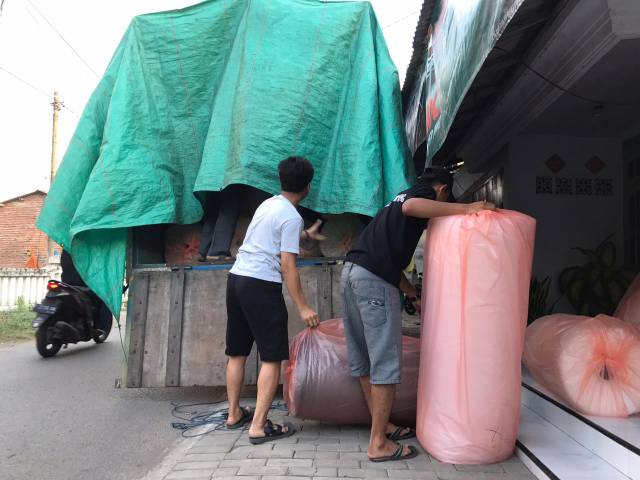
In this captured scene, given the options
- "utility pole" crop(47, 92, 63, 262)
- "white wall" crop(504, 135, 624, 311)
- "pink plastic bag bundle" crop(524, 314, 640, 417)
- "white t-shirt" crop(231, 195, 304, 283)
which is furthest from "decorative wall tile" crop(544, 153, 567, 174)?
"utility pole" crop(47, 92, 63, 262)

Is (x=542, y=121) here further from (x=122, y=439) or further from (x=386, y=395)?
(x=122, y=439)

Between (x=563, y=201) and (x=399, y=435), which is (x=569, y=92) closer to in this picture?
(x=563, y=201)

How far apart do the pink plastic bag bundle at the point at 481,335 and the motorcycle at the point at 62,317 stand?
17.3 ft

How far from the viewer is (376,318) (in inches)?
104

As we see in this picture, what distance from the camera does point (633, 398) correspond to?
8.18ft

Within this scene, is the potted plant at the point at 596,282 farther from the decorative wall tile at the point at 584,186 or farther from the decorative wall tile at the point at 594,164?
the decorative wall tile at the point at 594,164

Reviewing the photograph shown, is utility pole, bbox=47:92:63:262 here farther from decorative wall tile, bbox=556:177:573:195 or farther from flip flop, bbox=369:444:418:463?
flip flop, bbox=369:444:418:463

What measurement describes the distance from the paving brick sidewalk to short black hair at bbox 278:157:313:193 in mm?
1525

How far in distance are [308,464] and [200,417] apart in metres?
1.48

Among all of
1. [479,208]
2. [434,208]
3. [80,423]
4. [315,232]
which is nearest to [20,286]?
[80,423]

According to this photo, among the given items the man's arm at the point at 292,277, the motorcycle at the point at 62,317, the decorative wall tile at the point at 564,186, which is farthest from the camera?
the motorcycle at the point at 62,317

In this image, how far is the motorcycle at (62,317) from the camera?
6.10m

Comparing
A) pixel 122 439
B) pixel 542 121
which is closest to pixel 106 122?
pixel 122 439

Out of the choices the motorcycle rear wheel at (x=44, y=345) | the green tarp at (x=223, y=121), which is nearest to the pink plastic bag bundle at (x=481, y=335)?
the green tarp at (x=223, y=121)
